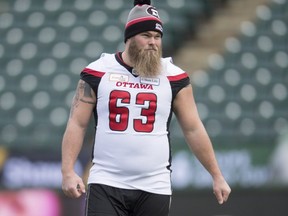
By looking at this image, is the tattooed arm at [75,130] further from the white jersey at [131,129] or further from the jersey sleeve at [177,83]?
the jersey sleeve at [177,83]

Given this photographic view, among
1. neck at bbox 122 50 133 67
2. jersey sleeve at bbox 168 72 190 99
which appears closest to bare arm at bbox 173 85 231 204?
jersey sleeve at bbox 168 72 190 99

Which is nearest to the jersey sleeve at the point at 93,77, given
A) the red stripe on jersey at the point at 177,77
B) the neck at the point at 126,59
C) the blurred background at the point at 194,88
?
the neck at the point at 126,59

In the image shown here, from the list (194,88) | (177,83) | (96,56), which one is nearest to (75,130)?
(177,83)

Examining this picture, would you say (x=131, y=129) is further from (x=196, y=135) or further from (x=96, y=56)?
(x=96, y=56)

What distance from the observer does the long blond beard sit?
4.90 meters

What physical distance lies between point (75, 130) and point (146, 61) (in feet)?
1.94

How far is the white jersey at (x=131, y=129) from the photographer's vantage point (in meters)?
4.88

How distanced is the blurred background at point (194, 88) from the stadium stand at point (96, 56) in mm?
17

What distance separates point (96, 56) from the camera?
12680 millimetres

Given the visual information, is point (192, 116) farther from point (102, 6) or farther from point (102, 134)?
point (102, 6)

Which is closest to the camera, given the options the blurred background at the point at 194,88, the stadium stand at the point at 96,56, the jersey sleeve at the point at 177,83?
the jersey sleeve at the point at 177,83

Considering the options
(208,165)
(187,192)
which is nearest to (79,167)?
(187,192)

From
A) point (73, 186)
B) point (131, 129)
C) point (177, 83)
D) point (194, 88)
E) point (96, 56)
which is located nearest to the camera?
point (73, 186)

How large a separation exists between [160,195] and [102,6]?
30.0 ft
